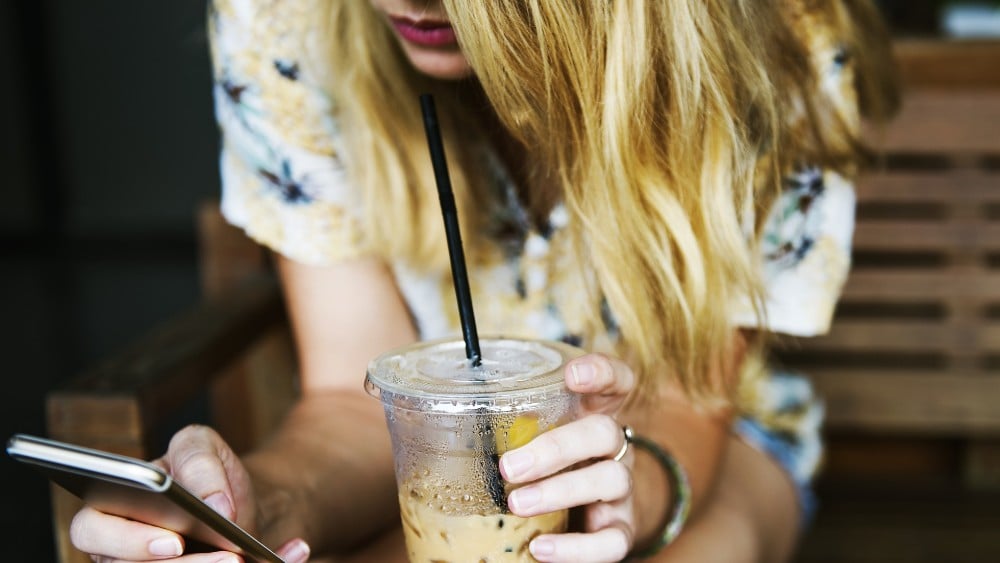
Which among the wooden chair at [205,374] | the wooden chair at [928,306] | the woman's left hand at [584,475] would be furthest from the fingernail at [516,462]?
the wooden chair at [928,306]

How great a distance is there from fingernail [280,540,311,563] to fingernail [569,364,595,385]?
0.27 meters

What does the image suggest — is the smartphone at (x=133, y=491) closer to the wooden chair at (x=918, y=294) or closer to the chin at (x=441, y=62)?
the chin at (x=441, y=62)

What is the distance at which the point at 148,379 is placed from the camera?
120cm

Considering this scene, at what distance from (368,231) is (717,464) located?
0.52 m

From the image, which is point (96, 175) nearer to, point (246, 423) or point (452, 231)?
point (246, 423)

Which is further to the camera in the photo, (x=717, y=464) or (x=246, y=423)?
(x=246, y=423)

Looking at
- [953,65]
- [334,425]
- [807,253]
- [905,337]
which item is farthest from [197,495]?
[953,65]

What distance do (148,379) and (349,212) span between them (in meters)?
0.33

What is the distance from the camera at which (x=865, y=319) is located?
187 cm

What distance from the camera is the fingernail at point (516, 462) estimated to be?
2.50 feet

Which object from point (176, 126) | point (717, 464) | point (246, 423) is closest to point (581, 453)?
point (717, 464)

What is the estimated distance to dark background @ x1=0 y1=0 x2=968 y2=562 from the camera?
17.2 ft

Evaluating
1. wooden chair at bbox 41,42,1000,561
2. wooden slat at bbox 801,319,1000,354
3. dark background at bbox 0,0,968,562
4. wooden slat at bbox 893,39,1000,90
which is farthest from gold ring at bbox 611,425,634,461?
dark background at bbox 0,0,968,562

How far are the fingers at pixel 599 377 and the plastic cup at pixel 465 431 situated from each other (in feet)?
0.04
